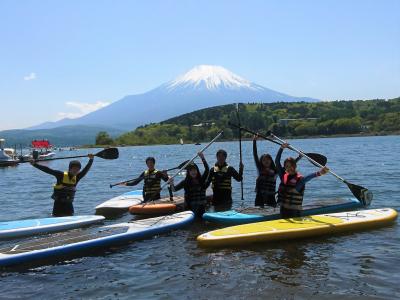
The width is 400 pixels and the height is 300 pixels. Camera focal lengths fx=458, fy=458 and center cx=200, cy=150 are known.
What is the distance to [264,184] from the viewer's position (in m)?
12.0

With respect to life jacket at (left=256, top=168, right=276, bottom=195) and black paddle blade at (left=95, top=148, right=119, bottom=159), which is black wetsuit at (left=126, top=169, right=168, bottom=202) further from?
life jacket at (left=256, top=168, right=276, bottom=195)

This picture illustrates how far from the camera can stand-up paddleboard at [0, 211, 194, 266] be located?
26.7ft

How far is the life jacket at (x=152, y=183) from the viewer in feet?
41.8

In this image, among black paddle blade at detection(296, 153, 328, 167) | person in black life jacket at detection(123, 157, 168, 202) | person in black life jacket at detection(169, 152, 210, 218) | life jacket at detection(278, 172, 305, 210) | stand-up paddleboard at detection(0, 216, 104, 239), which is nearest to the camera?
life jacket at detection(278, 172, 305, 210)

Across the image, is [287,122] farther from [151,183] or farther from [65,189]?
[65,189]

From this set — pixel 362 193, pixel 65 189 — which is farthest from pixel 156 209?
pixel 362 193

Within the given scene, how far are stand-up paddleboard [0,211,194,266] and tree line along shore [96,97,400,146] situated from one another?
114258 millimetres

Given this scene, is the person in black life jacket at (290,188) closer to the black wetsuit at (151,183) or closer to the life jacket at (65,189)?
the black wetsuit at (151,183)

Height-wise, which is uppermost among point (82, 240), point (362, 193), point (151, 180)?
point (151, 180)

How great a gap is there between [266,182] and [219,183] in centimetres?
128

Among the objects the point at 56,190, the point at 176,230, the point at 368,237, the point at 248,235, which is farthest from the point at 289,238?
the point at 56,190

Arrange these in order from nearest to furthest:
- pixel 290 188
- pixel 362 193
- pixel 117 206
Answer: pixel 290 188 < pixel 362 193 < pixel 117 206

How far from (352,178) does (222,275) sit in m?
17.4

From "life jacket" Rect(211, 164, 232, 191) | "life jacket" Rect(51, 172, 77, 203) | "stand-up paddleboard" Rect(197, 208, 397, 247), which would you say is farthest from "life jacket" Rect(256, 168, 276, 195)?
"life jacket" Rect(51, 172, 77, 203)
